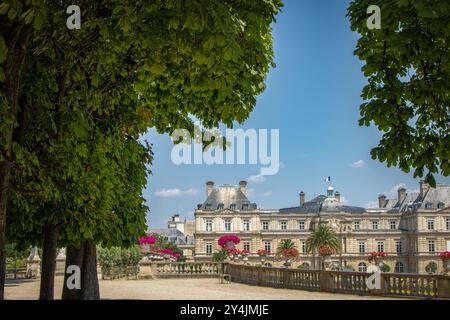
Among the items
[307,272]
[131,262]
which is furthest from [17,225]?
[131,262]

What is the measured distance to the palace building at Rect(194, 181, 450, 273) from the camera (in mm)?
99938

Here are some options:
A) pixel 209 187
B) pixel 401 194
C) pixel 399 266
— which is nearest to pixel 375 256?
pixel 399 266

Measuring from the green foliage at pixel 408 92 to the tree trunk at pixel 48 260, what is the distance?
7.73 metres

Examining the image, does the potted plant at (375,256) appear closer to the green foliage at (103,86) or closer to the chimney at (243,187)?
the green foliage at (103,86)

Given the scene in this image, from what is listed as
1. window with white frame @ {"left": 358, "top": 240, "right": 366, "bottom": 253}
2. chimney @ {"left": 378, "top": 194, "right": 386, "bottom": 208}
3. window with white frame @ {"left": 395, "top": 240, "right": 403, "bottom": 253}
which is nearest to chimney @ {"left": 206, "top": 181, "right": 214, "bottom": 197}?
window with white frame @ {"left": 358, "top": 240, "right": 366, "bottom": 253}

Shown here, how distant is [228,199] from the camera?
103500 millimetres

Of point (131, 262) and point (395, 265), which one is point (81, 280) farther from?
point (395, 265)

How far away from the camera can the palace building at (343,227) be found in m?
99.9

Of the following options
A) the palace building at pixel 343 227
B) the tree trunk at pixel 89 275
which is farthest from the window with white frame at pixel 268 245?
the tree trunk at pixel 89 275

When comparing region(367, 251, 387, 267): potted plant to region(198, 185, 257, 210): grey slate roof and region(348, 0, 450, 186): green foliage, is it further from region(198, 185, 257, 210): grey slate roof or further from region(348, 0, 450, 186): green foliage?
region(198, 185, 257, 210): grey slate roof

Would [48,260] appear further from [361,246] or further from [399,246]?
[399,246]

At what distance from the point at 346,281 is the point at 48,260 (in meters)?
12.6

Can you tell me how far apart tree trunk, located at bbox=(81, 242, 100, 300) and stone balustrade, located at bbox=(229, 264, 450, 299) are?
997 cm

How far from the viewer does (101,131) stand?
12469mm
